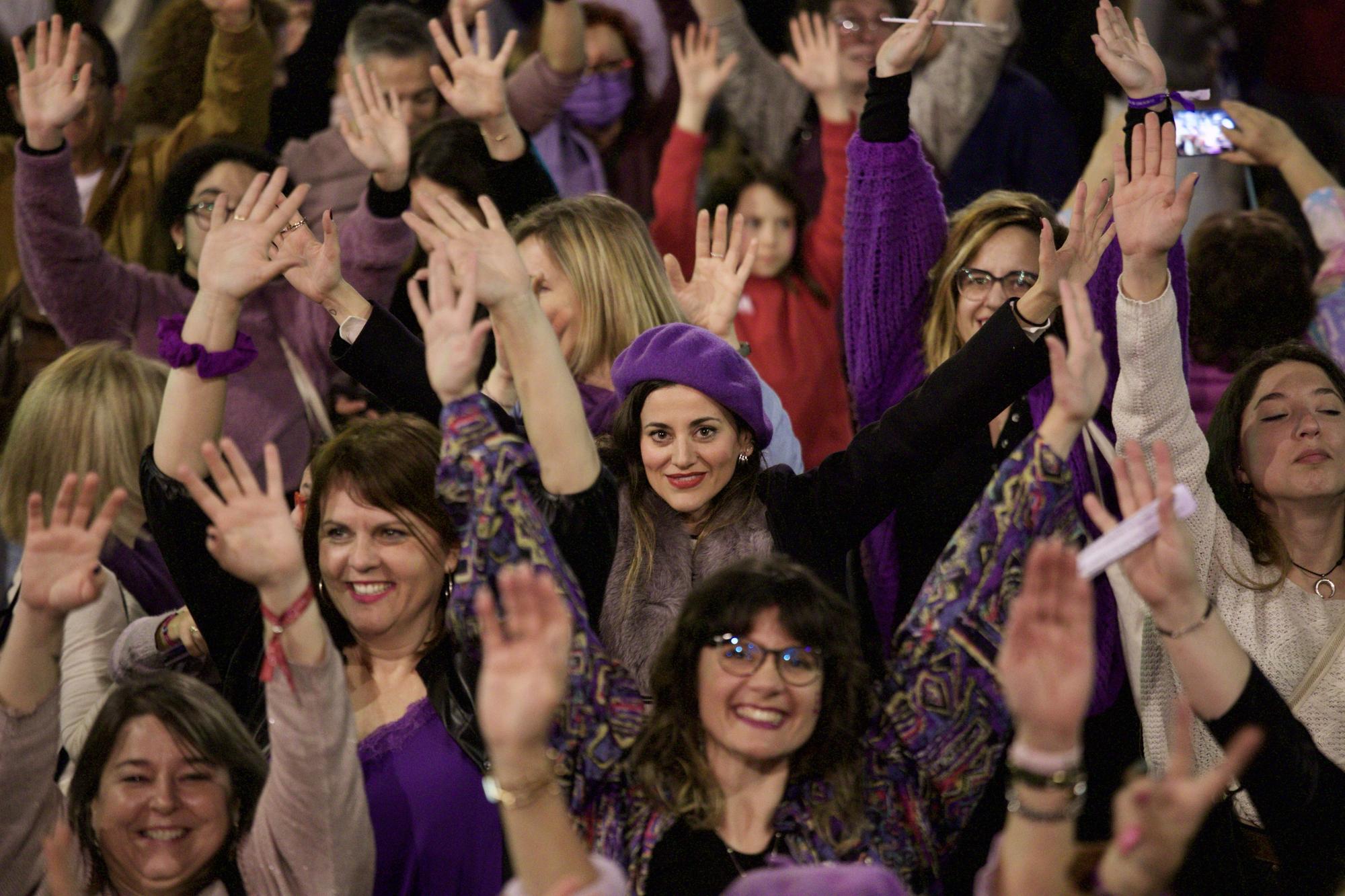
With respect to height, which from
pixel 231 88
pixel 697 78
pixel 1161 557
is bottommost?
pixel 1161 557

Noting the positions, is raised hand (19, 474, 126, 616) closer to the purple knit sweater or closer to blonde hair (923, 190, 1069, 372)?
the purple knit sweater

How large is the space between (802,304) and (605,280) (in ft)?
3.84

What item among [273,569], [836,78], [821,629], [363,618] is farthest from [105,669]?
[836,78]

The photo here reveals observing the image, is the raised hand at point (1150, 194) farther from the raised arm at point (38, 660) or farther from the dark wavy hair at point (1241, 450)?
the raised arm at point (38, 660)

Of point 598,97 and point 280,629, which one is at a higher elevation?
point 598,97

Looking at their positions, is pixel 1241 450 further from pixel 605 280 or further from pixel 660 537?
pixel 605 280

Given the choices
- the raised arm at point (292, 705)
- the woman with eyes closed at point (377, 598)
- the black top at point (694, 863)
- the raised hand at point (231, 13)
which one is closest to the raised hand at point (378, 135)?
the woman with eyes closed at point (377, 598)

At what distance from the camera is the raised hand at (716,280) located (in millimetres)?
→ 3545

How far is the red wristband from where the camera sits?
2248mm

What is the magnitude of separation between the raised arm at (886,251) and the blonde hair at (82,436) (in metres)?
1.49

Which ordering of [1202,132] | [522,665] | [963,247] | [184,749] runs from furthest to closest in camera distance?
1. [1202,132]
2. [963,247]
3. [184,749]
4. [522,665]

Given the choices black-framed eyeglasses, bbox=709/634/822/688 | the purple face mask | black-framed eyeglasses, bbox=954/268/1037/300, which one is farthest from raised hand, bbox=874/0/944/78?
the purple face mask

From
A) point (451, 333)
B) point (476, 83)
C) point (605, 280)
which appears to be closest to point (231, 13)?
point (476, 83)

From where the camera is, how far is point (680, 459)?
Answer: 108 inches
